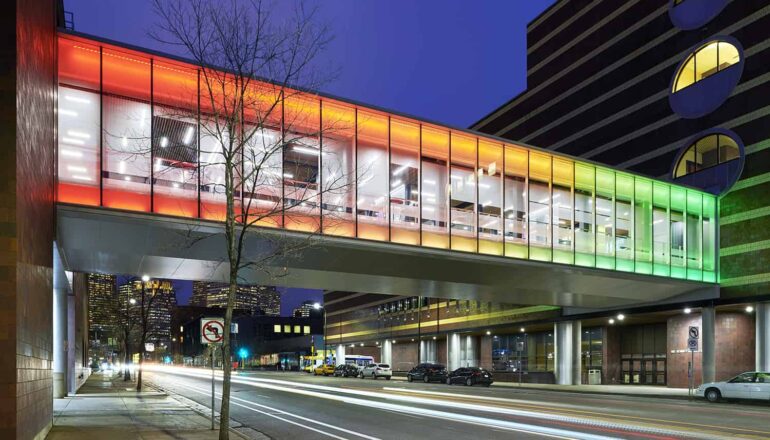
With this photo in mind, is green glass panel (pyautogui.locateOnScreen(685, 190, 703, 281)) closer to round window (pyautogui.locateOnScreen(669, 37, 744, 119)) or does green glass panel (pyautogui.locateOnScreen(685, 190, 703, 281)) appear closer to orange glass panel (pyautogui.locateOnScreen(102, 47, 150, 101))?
round window (pyautogui.locateOnScreen(669, 37, 744, 119))

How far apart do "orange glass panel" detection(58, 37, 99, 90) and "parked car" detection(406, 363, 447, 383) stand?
1476 inches

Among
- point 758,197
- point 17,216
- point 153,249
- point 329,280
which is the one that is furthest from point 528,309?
point 17,216

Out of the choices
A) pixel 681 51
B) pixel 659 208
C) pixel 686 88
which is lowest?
pixel 659 208

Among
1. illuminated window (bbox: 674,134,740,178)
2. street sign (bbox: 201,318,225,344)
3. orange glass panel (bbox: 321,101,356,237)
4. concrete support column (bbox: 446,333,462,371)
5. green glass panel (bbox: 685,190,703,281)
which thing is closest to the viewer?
street sign (bbox: 201,318,225,344)

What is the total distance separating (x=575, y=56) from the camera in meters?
50.2

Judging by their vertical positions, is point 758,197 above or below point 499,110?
below

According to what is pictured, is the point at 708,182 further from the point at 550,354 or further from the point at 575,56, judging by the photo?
the point at 550,354

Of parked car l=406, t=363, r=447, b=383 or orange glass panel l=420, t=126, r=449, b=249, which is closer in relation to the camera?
orange glass panel l=420, t=126, r=449, b=249

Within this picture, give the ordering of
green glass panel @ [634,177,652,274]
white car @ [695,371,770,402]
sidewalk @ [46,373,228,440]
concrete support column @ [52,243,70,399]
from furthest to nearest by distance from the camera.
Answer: green glass panel @ [634,177,652,274] < concrete support column @ [52,243,70,399] < white car @ [695,371,770,402] < sidewalk @ [46,373,228,440]

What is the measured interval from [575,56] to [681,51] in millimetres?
10912

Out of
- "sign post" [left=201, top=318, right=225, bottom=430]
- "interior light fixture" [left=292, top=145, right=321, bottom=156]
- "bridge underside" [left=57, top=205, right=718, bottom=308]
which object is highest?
"interior light fixture" [left=292, top=145, right=321, bottom=156]

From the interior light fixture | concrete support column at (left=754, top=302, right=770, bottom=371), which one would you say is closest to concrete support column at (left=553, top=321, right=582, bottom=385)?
concrete support column at (left=754, top=302, right=770, bottom=371)

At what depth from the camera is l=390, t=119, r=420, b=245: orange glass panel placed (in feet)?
90.9

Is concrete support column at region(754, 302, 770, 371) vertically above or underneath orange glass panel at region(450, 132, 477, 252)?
underneath
